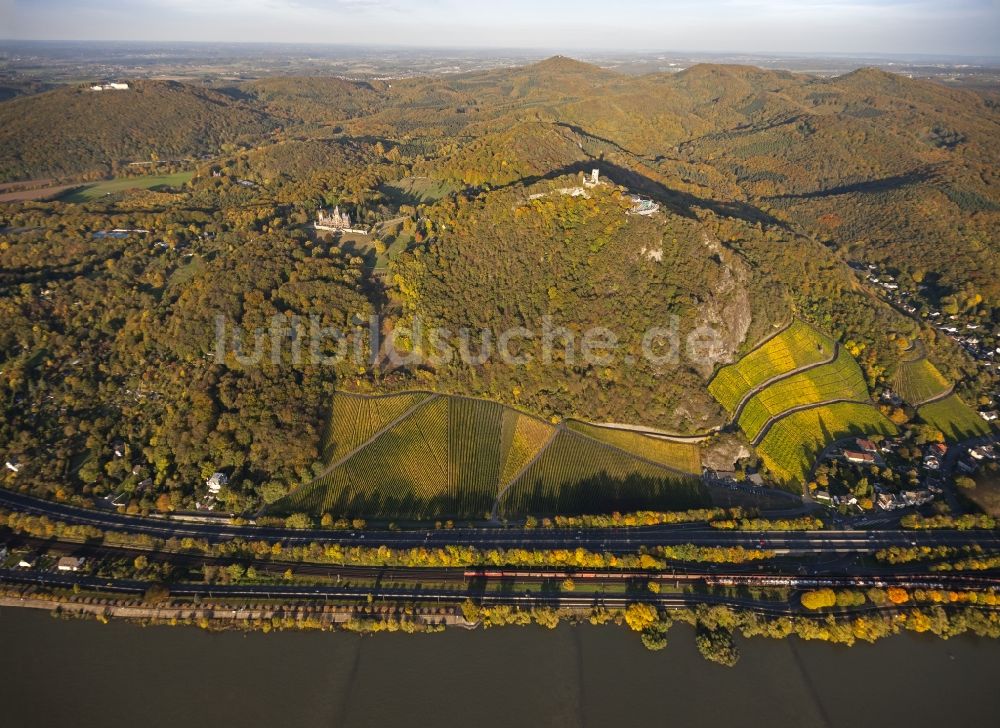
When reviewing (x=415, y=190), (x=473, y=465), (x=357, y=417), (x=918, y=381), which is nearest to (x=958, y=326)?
(x=918, y=381)

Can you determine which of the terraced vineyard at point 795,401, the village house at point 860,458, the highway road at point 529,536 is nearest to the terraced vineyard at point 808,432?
the terraced vineyard at point 795,401

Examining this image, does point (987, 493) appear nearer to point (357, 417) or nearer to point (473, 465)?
point (473, 465)

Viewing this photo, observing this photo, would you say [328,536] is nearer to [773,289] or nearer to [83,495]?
[83,495]

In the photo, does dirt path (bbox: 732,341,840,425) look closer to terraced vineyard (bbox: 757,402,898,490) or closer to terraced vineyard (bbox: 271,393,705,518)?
terraced vineyard (bbox: 757,402,898,490)

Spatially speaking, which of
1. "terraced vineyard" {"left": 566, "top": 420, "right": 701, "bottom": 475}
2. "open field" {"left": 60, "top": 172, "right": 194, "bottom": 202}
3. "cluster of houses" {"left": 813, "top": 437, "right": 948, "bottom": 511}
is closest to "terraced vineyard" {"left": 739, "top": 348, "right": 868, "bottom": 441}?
"cluster of houses" {"left": 813, "top": 437, "right": 948, "bottom": 511}

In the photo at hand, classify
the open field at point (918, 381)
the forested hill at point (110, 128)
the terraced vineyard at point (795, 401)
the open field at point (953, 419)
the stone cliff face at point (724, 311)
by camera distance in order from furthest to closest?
the forested hill at point (110, 128) < the open field at point (918, 381) < the stone cliff face at point (724, 311) < the open field at point (953, 419) < the terraced vineyard at point (795, 401)

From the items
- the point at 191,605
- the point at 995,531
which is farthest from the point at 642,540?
the point at 191,605

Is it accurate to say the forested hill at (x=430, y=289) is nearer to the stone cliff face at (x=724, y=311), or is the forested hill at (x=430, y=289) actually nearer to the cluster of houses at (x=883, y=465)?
the stone cliff face at (x=724, y=311)
